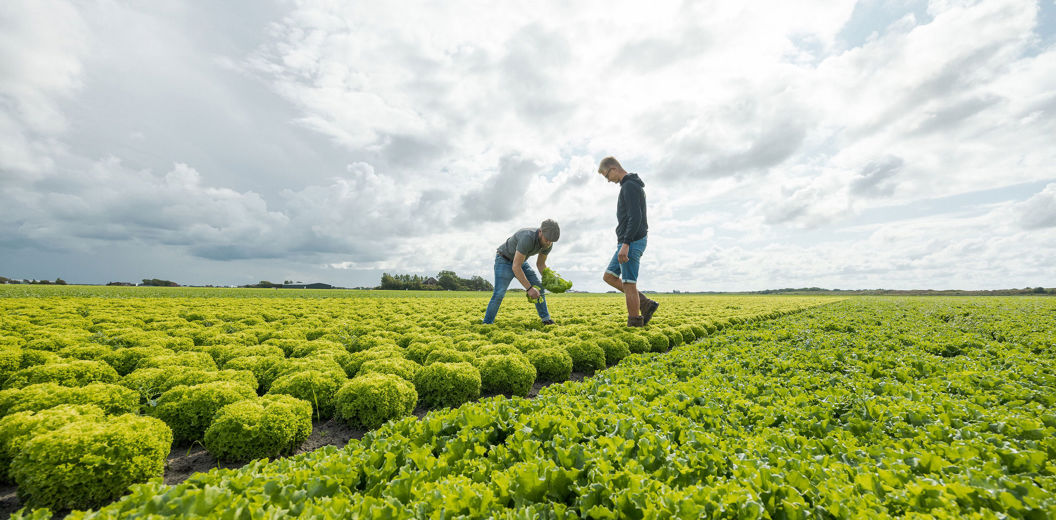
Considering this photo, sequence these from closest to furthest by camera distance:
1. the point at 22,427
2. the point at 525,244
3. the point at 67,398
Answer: the point at 22,427 < the point at 67,398 < the point at 525,244

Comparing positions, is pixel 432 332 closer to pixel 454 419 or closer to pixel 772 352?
pixel 454 419

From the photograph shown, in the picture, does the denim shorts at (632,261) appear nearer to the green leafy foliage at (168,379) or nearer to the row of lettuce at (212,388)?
the row of lettuce at (212,388)

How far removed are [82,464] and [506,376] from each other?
14.1 feet

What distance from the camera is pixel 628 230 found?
959 cm

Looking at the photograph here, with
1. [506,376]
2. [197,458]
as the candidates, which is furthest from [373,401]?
[506,376]

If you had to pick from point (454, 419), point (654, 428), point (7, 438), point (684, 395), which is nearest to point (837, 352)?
point (684, 395)

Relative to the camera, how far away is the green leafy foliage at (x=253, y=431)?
3.86 meters

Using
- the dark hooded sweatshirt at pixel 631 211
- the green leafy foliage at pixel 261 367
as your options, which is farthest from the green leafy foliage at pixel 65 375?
the dark hooded sweatshirt at pixel 631 211

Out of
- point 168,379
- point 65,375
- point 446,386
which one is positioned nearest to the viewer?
point 168,379

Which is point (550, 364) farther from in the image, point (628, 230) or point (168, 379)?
point (168, 379)

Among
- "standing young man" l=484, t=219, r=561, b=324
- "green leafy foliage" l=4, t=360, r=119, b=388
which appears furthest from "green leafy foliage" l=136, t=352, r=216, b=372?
"standing young man" l=484, t=219, r=561, b=324

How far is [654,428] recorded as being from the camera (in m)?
3.70

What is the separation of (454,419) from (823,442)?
3173mm

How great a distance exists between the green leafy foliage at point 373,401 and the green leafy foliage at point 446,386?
479mm
